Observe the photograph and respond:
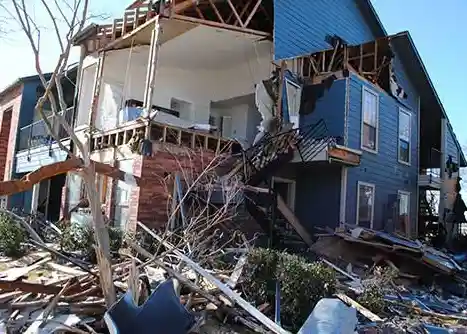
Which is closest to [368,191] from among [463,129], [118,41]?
[118,41]

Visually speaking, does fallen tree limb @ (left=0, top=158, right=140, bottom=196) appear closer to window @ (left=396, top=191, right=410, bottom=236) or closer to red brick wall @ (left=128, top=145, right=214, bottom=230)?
red brick wall @ (left=128, top=145, right=214, bottom=230)

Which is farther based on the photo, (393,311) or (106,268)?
(393,311)

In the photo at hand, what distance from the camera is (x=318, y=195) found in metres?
13.4

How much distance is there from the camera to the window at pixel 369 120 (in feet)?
45.8

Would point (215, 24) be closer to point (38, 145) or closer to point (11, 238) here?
point (11, 238)

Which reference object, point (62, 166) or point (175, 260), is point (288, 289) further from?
point (62, 166)

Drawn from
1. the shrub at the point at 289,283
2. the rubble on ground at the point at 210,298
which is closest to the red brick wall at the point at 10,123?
the rubble on ground at the point at 210,298

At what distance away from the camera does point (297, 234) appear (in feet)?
38.5

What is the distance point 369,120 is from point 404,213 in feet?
14.2

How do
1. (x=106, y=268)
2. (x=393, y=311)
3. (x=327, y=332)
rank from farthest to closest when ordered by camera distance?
1. (x=393, y=311)
2. (x=106, y=268)
3. (x=327, y=332)

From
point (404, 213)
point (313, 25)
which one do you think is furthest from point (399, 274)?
point (313, 25)

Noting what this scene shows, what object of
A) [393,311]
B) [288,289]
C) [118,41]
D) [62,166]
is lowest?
[393,311]

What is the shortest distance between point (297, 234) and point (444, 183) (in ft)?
32.4

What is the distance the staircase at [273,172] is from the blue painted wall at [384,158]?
1.93 m
